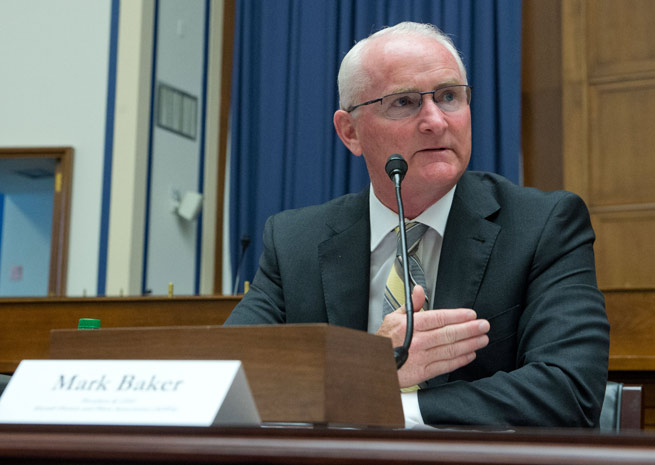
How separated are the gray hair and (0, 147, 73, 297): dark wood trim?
420cm

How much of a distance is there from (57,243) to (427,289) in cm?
456

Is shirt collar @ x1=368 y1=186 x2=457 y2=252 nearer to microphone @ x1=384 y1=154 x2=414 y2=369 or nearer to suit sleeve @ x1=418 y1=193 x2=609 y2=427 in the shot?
suit sleeve @ x1=418 y1=193 x2=609 y2=427

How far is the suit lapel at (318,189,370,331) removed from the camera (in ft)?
5.51

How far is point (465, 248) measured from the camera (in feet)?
5.41

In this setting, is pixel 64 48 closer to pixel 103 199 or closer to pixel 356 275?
pixel 103 199

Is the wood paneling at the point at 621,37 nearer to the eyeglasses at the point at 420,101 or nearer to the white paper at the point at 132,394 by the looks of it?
the eyeglasses at the point at 420,101

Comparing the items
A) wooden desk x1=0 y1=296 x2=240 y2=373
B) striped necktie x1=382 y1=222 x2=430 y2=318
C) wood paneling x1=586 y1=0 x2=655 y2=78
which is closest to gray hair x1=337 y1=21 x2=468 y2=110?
striped necktie x1=382 y1=222 x2=430 y2=318

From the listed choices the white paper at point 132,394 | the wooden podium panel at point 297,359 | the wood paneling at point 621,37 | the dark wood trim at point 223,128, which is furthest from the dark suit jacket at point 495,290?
the dark wood trim at point 223,128

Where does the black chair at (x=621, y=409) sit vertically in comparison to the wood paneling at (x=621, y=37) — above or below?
below

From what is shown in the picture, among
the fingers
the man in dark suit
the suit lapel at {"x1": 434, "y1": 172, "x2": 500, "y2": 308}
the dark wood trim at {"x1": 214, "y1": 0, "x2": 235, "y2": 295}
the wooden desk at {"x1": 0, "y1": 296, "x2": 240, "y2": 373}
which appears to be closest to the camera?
the fingers

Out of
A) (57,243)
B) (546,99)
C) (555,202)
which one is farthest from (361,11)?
(555,202)

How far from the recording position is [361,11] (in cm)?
518

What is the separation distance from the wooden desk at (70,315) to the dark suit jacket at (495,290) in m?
1.41

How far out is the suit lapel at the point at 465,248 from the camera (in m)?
1.60
